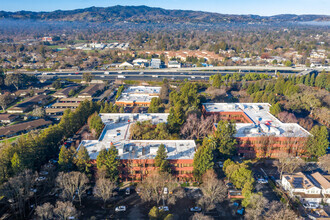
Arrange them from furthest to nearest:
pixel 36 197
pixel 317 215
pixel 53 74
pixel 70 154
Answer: pixel 53 74 → pixel 70 154 → pixel 36 197 → pixel 317 215

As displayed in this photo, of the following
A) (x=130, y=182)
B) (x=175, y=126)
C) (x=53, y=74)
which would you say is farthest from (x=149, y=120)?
(x=53, y=74)

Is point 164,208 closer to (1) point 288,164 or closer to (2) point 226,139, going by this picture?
(2) point 226,139

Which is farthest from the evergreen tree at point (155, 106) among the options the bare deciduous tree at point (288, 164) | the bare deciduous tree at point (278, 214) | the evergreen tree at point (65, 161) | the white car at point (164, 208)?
the bare deciduous tree at point (278, 214)

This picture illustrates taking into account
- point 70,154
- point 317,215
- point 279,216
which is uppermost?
point 70,154

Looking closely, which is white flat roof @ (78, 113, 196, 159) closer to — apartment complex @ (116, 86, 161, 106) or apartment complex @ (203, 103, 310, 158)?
apartment complex @ (203, 103, 310, 158)

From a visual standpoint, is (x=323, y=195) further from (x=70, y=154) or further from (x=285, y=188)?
(x=70, y=154)
